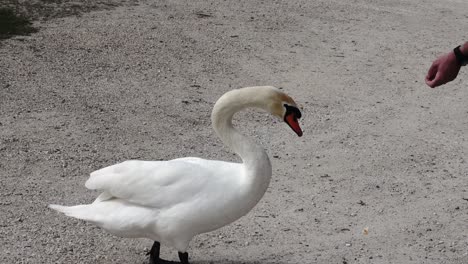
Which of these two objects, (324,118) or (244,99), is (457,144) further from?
(244,99)

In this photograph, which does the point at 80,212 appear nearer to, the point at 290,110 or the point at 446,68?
the point at 290,110

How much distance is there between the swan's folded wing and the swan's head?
441mm

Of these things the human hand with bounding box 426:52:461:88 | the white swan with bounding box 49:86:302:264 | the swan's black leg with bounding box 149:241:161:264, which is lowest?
the swan's black leg with bounding box 149:241:161:264

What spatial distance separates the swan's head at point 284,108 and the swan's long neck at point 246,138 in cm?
5

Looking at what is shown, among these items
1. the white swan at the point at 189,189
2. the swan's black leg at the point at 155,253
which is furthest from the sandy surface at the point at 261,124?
the white swan at the point at 189,189

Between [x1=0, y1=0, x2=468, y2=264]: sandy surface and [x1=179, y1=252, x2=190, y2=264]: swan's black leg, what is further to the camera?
[x1=0, y1=0, x2=468, y2=264]: sandy surface

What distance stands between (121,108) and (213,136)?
886mm

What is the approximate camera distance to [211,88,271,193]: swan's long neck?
378cm

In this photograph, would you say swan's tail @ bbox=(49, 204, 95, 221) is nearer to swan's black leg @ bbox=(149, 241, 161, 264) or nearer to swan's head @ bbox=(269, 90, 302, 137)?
swan's black leg @ bbox=(149, 241, 161, 264)

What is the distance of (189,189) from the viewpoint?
12.4 feet

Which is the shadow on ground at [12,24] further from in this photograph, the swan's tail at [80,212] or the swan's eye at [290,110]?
the swan's eye at [290,110]

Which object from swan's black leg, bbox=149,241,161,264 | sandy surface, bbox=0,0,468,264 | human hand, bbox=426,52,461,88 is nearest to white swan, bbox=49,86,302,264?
swan's black leg, bbox=149,241,161,264

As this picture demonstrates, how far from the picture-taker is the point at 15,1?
8469mm

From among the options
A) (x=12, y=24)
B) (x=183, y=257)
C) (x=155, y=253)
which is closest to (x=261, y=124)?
(x=155, y=253)
